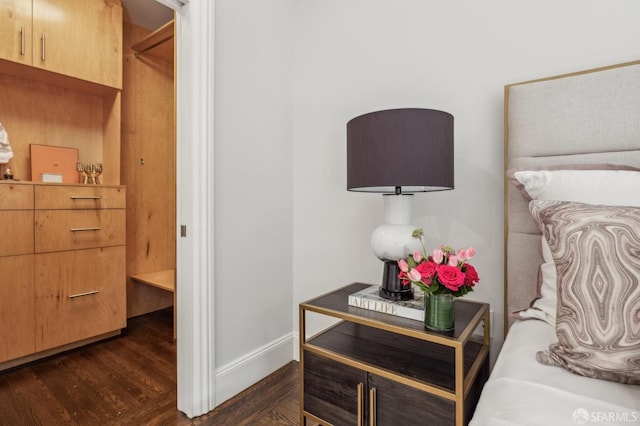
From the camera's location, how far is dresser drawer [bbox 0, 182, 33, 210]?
1.90m

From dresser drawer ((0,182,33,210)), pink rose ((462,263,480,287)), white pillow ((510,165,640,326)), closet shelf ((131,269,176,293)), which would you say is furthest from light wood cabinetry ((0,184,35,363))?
white pillow ((510,165,640,326))

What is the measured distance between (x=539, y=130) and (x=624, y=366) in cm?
87

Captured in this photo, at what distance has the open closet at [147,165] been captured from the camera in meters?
2.81

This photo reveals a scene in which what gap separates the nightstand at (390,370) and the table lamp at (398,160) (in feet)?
0.69

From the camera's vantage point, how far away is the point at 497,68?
4.68ft

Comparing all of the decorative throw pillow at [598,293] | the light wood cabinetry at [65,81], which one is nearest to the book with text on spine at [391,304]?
the decorative throw pillow at [598,293]

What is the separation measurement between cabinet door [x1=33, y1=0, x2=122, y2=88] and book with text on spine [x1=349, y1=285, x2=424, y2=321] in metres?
2.39

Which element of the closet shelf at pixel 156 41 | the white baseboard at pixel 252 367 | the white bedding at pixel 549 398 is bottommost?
the white baseboard at pixel 252 367

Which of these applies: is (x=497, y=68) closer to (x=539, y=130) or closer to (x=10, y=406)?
(x=539, y=130)

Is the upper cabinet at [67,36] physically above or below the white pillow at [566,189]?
above

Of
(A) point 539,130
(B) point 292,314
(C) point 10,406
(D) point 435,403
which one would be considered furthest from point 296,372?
(A) point 539,130

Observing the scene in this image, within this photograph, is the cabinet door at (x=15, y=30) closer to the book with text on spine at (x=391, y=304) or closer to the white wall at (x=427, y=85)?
the white wall at (x=427, y=85)

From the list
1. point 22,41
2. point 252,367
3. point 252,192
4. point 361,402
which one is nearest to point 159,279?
point 252,367

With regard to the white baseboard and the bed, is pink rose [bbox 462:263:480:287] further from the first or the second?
the white baseboard
